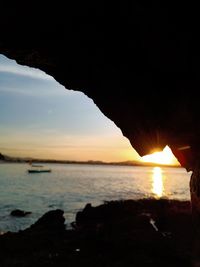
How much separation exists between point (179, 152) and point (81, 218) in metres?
25.3

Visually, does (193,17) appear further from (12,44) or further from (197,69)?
(12,44)

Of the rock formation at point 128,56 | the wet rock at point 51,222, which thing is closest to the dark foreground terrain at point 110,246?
the wet rock at point 51,222

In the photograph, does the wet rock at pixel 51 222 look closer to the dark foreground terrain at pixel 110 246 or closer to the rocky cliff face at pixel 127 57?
the dark foreground terrain at pixel 110 246

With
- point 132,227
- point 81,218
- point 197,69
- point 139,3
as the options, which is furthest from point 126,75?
point 81,218

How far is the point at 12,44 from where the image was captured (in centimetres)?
1355

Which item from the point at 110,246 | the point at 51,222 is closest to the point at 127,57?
the point at 110,246

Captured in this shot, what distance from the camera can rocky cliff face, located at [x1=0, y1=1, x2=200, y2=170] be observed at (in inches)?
450

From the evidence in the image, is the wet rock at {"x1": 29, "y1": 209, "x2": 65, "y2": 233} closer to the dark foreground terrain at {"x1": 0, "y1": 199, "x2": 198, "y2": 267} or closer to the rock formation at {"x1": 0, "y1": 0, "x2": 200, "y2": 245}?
the dark foreground terrain at {"x1": 0, "y1": 199, "x2": 198, "y2": 267}

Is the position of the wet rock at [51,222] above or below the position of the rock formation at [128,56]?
below

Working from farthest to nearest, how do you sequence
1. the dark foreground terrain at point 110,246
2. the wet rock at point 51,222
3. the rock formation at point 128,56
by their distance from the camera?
the wet rock at point 51,222 → the dark foreground terrain at point 110,246 → the rock formation at point 128,56

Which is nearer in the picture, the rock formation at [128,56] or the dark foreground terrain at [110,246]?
the rock formation at [128,56]

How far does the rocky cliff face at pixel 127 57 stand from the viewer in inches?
450

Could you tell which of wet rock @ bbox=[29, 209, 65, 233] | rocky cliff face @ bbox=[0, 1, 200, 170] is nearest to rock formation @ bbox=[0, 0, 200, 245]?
rocky cliff face @ bbox=[0, 1, 200, 170]

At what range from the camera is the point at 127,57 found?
529 inches
